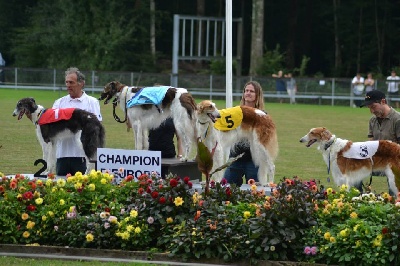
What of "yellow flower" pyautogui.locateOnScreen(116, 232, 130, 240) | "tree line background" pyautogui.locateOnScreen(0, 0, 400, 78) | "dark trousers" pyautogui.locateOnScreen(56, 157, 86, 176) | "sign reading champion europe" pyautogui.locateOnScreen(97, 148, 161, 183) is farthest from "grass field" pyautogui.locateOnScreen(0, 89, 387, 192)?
"tree line background" pyautogui.locateOnScreen(0, 0, 400, 78)

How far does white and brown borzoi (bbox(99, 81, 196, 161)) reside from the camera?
1193 centimetres

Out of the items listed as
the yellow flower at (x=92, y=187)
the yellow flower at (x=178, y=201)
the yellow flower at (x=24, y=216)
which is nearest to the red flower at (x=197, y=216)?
the yellow flower at (x=178, y=201)

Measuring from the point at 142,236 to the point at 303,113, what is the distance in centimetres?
2919

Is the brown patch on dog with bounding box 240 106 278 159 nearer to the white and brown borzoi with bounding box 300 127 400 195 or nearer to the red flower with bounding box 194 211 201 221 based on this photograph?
the white and brown borzoi with bounding box 300 127 400 195

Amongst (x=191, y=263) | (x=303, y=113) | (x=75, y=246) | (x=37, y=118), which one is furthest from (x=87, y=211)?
(x=303, y=113)

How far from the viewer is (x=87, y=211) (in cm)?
898

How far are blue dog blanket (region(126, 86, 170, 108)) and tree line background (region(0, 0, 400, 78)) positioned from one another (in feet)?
142

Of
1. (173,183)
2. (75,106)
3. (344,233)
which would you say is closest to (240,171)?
(75,106)

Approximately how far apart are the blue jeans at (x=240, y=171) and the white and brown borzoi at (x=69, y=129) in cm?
173

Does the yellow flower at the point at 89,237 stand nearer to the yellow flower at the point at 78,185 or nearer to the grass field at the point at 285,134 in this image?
the yellow flower at the point at 78,185

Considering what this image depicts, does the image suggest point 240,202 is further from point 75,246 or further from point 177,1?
point 177,1

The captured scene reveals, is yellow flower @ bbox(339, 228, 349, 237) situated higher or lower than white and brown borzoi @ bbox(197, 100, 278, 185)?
lower

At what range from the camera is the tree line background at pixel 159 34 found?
59281 mm

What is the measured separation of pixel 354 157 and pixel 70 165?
3.71 m
